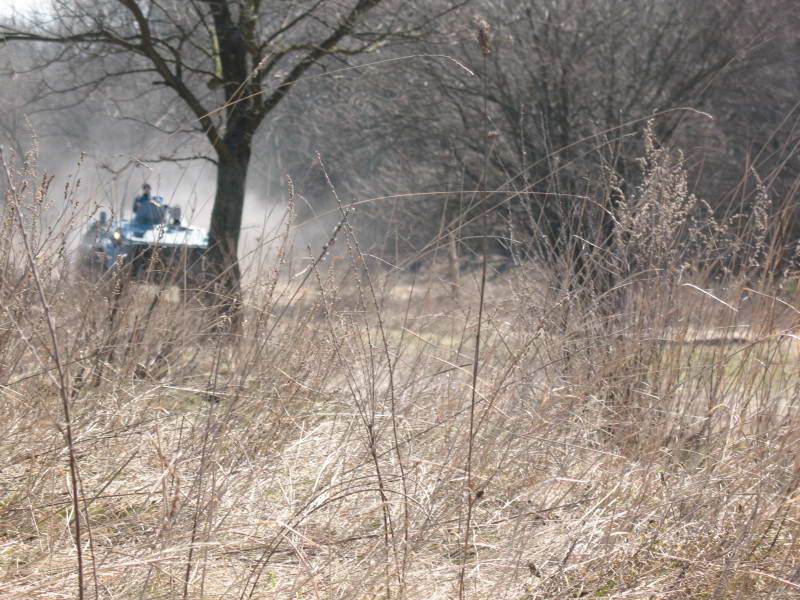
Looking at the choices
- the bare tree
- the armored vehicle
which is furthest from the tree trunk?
the armored vehicle

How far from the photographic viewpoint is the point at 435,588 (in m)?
2.12

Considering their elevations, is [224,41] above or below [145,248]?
above

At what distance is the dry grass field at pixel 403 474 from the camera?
2074 mm

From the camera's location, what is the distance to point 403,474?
209 cm

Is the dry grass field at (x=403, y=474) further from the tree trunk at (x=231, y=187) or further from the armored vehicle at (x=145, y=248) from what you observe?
the tree trunk at (x=231, y=187)

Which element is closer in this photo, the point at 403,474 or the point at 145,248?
the point at 403,474

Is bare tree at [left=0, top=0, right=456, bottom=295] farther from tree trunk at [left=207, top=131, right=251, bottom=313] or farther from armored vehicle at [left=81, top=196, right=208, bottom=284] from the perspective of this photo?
armored vehicle at [left=81, top=196, right=208, bottom=284]

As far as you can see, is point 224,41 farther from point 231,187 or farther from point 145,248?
point 145,248

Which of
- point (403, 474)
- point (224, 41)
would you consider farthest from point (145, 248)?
point (224, 41)

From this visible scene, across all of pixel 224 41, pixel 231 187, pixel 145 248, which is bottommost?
pixel 145 248

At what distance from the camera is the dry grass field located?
207cm

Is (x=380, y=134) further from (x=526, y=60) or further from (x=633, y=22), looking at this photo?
(x=633, y=22)

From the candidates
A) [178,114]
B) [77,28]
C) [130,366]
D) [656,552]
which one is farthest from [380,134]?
[656,552]

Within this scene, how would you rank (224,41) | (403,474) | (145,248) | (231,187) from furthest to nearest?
1. (231,187)
2. (224,41)
3. (145,248)
4. (403,474)
